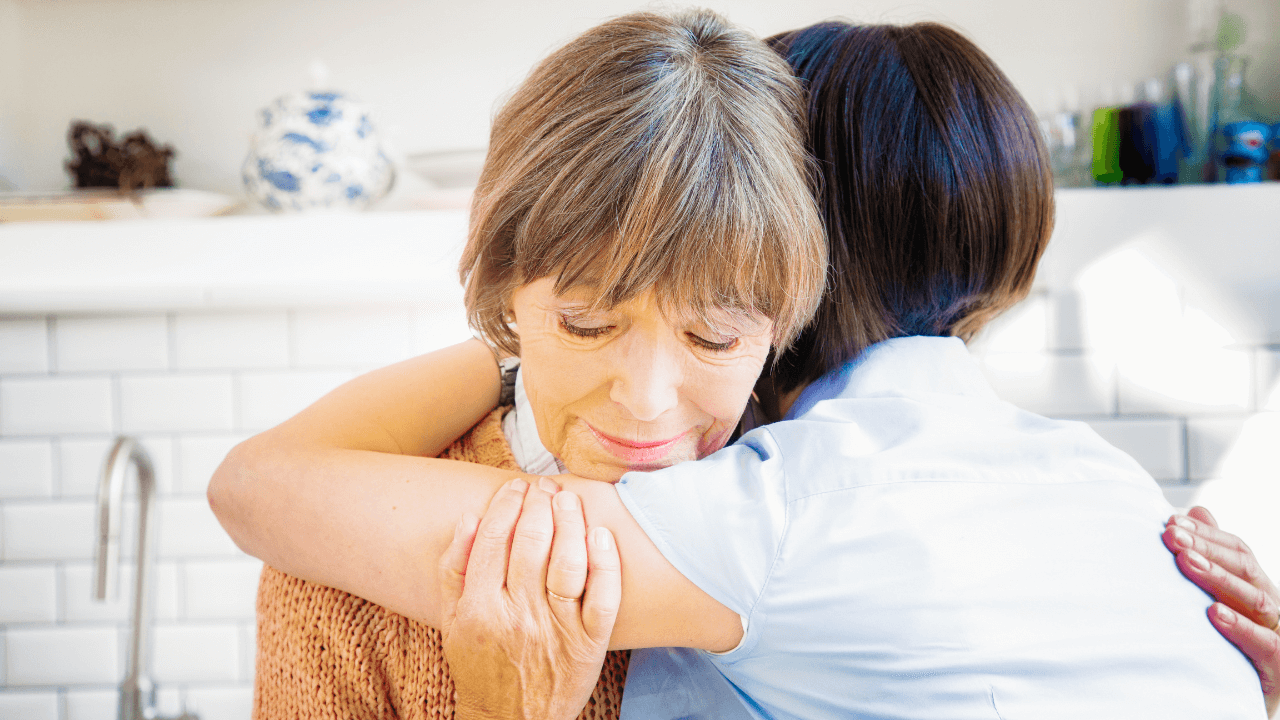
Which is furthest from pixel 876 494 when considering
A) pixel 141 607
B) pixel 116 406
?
pixel 116 406

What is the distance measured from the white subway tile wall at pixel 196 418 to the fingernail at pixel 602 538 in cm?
118

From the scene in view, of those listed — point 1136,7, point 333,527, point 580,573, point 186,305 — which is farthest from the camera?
point 1136,7

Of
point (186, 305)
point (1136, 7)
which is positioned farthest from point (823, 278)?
point (1136, 7)

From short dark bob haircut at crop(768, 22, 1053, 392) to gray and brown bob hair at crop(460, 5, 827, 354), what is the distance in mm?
61

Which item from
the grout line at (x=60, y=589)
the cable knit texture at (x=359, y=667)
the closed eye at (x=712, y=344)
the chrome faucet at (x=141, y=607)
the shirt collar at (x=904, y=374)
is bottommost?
the grout line at (x=60, y=589)

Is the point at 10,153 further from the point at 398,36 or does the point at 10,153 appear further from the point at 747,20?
the point at 747,20

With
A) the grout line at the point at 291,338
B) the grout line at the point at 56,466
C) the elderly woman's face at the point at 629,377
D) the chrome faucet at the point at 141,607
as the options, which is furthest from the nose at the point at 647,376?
the grout line at the point at 56,466

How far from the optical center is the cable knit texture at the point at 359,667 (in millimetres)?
689

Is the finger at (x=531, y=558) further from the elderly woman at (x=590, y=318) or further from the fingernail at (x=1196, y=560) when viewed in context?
the fingernail at (x=1196, y=560)

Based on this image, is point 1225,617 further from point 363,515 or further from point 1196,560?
point 363,515

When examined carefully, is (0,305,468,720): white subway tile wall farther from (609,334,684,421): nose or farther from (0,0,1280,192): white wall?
(609,334,684,421): nose

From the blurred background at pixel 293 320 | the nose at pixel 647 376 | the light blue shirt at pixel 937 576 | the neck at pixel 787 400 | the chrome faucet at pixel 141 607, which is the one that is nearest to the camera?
the light blue shirt at pixel 937 576

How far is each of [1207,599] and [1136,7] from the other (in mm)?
1474

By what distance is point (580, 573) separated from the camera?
22.5 inches
